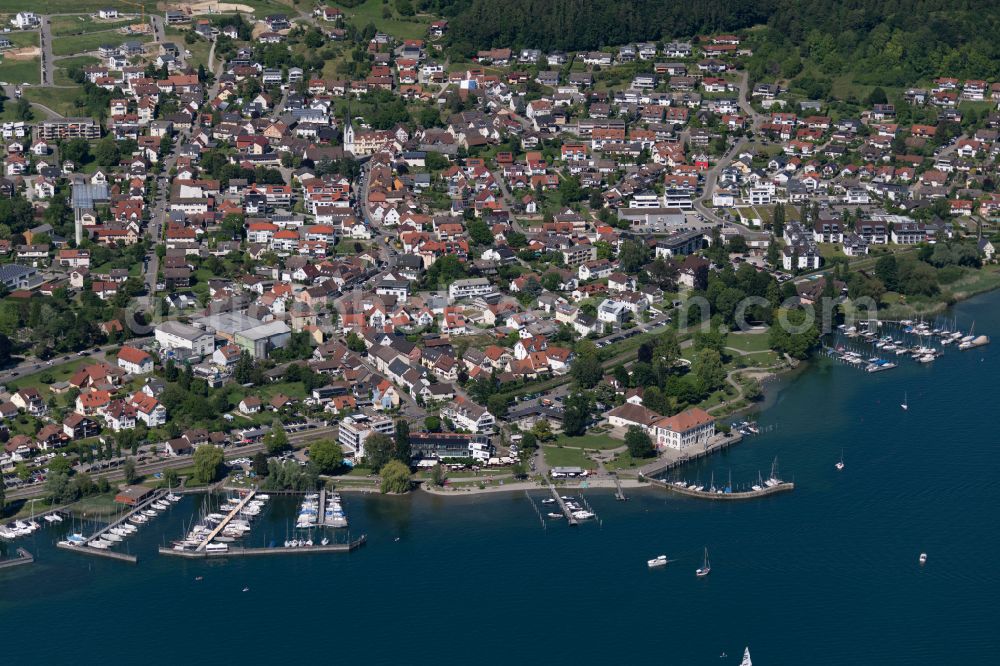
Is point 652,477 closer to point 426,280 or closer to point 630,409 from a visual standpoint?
point 630,409

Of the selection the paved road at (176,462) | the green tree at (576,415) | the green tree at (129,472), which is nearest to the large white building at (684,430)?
the green tree at (576,415)

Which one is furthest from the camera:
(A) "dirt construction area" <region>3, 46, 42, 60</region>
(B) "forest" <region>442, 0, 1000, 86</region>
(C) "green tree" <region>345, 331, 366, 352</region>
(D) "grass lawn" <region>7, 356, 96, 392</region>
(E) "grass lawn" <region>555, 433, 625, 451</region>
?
(B) "forest" <region>442, 0, 1000, 86</region>

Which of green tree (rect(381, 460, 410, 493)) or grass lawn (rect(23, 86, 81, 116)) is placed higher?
grass lawn (rect(23, 86, 81, 116))

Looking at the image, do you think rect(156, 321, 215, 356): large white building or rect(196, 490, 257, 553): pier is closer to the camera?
rect(196, 490, 257, 553): pier

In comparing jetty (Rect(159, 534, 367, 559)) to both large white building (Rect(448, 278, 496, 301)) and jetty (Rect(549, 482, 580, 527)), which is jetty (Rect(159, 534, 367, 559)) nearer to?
jetty (Rect(549, 482, 580, 527))

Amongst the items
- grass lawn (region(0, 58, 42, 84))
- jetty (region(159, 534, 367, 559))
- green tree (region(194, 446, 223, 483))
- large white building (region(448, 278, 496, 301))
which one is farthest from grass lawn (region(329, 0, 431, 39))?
jetty (region(159, 534, 367, 559))

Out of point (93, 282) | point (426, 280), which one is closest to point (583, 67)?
point (426, 280)

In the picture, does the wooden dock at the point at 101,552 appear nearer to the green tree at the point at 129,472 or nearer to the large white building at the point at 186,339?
the green tree at the point at 129,472
